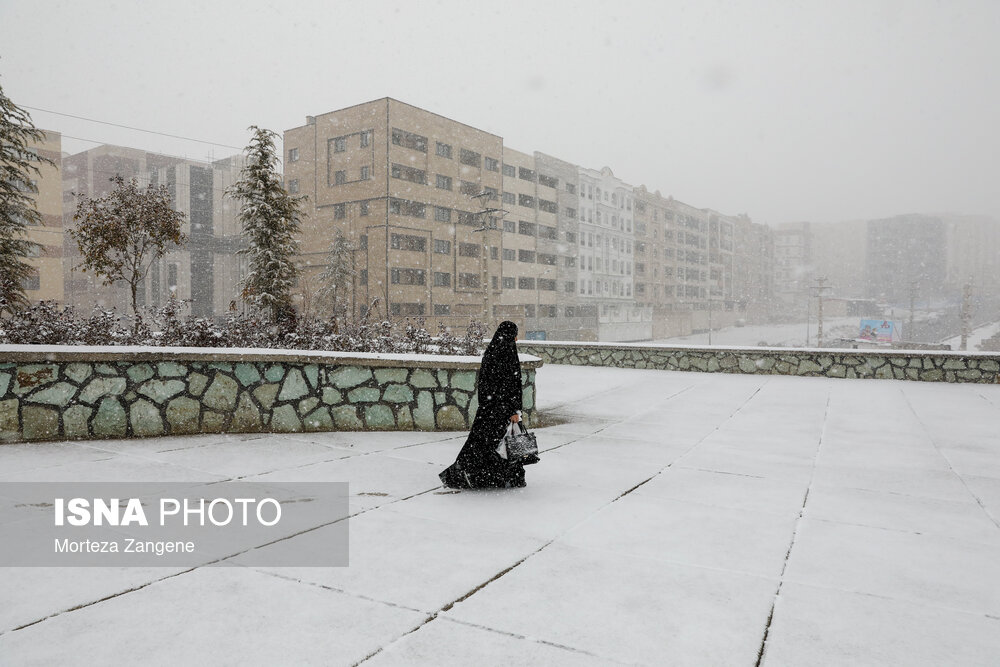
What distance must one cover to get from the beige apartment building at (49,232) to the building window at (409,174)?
23.7 m

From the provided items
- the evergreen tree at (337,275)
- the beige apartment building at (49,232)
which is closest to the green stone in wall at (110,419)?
the evergreen tree at (337,275)

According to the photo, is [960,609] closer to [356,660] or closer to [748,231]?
[356,660]

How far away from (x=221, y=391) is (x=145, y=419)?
83cm

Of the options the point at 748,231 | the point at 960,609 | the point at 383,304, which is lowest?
the point at 960,609

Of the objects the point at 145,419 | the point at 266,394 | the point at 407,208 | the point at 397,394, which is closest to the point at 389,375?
the point at 397,394

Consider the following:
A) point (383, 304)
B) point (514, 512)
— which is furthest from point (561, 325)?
point (514, 512)

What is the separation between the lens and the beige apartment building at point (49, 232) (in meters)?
44.0

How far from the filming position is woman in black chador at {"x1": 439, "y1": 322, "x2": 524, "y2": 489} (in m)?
5.36

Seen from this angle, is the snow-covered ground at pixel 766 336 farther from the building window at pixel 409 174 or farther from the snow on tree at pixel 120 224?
the snow on tree at pixel 120 224

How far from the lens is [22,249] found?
1380 centimetres

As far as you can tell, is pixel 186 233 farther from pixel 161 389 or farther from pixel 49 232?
pixel 161 389

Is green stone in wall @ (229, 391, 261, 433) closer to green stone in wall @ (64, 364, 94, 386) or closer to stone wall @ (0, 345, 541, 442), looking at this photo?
stone wall @ (0, 345, 541, 442)

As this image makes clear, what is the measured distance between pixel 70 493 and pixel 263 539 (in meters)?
1.96
